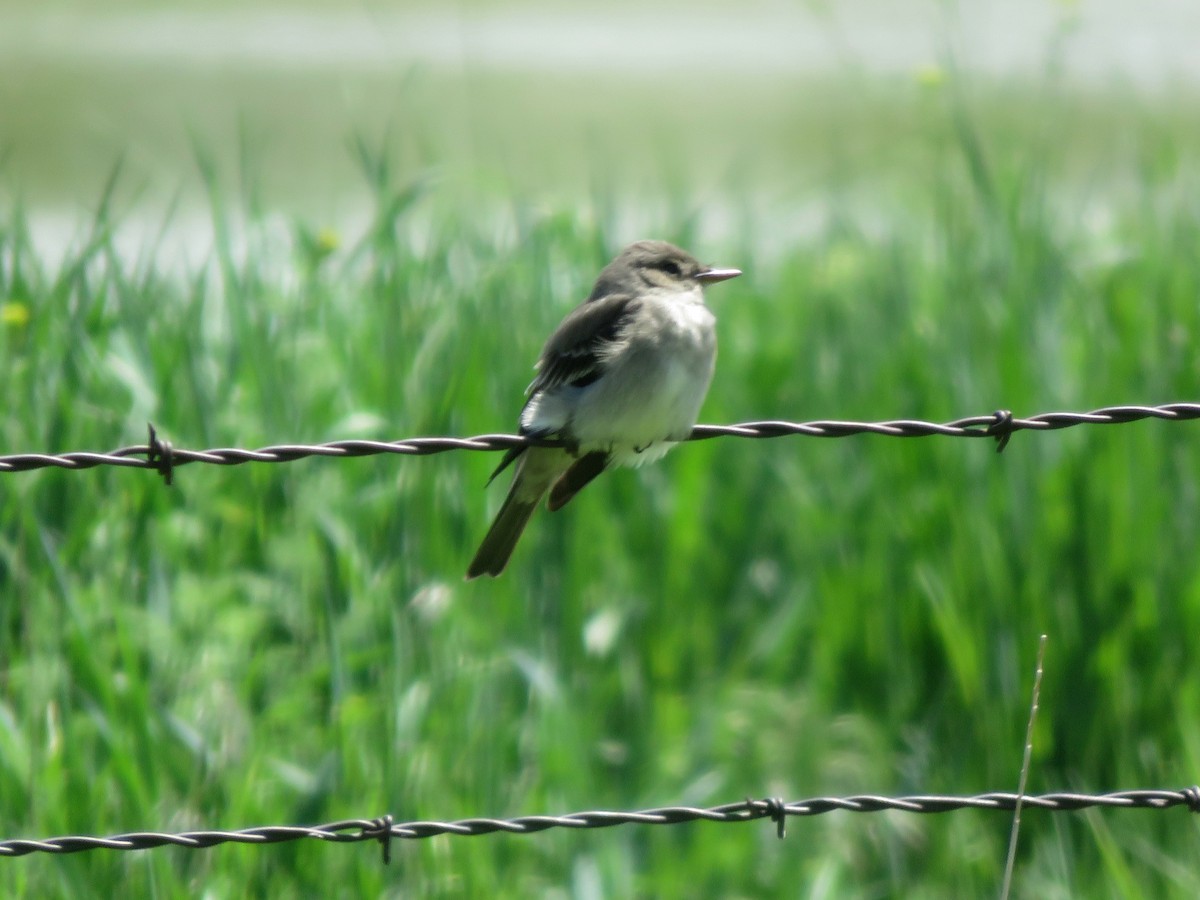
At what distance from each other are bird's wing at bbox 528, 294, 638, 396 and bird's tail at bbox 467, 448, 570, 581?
169mm

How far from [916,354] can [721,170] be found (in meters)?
5.39

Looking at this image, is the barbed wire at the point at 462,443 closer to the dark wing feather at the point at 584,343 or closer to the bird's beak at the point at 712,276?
the dark wing feather at the point at 584,343

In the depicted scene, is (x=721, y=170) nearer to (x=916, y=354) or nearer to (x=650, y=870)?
(x=916, y=354)

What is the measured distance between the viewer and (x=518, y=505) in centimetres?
381

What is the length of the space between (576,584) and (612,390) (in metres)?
0.78

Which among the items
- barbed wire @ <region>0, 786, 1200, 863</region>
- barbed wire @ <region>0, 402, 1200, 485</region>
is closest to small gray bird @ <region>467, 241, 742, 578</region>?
barbed wire @ <region>0, 402, 1200, 485</region>

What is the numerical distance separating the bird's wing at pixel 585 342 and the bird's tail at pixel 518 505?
0.17m

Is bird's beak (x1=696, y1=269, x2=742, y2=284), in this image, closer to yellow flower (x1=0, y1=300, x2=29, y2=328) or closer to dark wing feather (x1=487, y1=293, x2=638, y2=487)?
dark wing feather (x1=487, y1=293, x2=638, y2=487)

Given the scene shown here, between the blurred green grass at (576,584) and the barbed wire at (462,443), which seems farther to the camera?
the blurred green grass at (576,584)

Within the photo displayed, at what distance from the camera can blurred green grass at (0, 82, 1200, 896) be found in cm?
351

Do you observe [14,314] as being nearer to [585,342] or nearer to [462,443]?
[585,342]

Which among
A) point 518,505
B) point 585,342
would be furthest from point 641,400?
point 518,505

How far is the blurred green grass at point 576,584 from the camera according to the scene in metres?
3.51

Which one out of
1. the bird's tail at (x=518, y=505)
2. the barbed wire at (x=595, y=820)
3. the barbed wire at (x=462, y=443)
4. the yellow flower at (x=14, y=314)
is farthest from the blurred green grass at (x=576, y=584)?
the barbed wire at (x=462, y=443)
